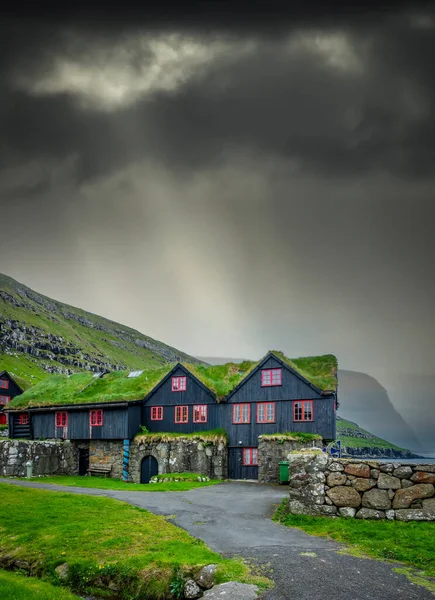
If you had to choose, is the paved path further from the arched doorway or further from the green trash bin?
the arched doorway

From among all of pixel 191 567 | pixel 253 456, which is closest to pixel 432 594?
pixel 191 567

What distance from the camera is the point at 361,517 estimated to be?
17.9m

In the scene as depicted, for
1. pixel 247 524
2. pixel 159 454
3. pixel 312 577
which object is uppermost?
pixel 312 577

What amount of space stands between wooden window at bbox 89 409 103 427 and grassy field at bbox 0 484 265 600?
2971cm

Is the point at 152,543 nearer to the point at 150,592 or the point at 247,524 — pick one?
the point at 150,592

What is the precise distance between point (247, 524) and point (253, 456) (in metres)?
28.9

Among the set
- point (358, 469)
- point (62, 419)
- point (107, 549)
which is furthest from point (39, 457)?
point (358, 469)

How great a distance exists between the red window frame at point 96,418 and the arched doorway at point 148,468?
257 inches

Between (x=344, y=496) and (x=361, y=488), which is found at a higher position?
(x=361, y=488)

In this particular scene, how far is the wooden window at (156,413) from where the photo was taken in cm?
5228

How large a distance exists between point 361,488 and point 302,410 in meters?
28.2

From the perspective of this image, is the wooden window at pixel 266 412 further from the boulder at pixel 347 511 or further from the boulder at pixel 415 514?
the boulder at pixel 415 514

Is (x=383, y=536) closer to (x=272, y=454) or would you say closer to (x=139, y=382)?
(x=272, y=454)

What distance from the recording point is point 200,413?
5047 centimetres
